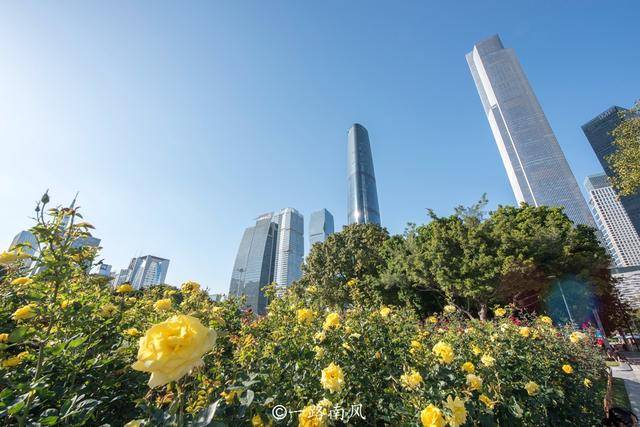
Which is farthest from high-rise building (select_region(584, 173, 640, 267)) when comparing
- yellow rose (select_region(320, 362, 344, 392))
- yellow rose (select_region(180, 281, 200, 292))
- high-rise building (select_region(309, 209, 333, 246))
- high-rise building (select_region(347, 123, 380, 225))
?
yellow rose (select_region(180, 281, 200, 292))

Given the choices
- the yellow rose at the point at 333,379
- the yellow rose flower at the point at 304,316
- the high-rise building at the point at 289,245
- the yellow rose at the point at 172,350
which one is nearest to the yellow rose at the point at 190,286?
the yellow rose flower at the point at 304,316

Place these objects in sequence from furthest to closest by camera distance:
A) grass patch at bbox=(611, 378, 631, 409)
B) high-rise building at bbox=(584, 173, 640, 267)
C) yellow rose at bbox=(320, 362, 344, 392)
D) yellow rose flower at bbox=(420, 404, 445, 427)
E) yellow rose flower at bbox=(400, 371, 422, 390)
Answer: high-rise building at bbox=(584, 173, 640, 267) → grass patch at bbox=(611, 378, 631, 409) → yellow rose flower at bbox=(400, 371, 422, 390) → yellow rose at bbox=(320, 362, 344, 392) → yellow rose flower at bbox=(420, 404, 445, 427)

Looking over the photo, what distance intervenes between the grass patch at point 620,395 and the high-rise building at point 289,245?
114 meters

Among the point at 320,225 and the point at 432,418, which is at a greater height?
the point at 320,225

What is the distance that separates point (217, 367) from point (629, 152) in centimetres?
1456

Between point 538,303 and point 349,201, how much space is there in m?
118

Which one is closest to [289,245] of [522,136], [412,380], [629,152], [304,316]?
[522,136]

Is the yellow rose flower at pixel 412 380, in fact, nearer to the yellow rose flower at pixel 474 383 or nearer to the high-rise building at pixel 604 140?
the yellow rose flower at pixel 474 383

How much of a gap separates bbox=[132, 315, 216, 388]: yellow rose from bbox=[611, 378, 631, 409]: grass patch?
721cm

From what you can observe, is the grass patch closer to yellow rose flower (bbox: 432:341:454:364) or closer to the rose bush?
the rose bush

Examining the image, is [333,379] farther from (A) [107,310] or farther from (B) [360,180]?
(B) [360,180]

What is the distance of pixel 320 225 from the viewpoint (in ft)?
525

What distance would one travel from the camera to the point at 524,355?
10.1 ft

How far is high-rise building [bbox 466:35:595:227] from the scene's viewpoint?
86562 millimetres
